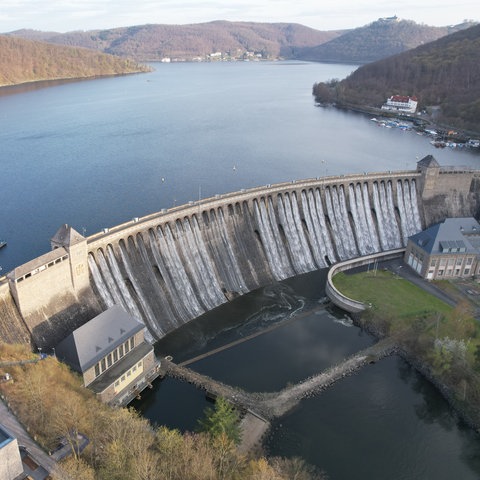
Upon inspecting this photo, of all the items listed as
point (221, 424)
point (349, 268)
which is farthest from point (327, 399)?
point (349, 268)

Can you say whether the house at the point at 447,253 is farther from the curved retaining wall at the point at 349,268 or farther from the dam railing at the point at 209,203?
the dam railing at the point at 209,203

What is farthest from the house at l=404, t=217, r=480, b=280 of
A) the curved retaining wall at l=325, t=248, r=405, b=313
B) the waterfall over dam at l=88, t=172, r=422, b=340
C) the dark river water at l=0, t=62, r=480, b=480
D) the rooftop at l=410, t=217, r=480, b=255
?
the dark river water at l=0, t=62, r=480, b=480

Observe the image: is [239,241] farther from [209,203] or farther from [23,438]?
[23,438]

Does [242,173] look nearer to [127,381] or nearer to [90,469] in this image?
[127,381]

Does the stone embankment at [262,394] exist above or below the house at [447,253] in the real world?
below

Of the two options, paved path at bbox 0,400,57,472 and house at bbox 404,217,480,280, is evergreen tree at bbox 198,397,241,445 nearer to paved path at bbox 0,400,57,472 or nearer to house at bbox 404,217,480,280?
paved path at bbox 0,400,57,472

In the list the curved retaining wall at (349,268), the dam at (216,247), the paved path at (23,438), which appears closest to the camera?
the paved path at (23,438)

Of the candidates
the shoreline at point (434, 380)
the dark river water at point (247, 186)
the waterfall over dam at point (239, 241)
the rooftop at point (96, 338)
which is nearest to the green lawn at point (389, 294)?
the shoreline at point (434, 380)

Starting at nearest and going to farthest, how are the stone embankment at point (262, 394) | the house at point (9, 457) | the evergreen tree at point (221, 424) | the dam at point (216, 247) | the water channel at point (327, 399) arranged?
the house at point (9, 457) < the evergreen tree at point (221, 424) < the water channel at point (327, 399) < the stone embankment at point (262, 394) < the dam at point (216, 247)
